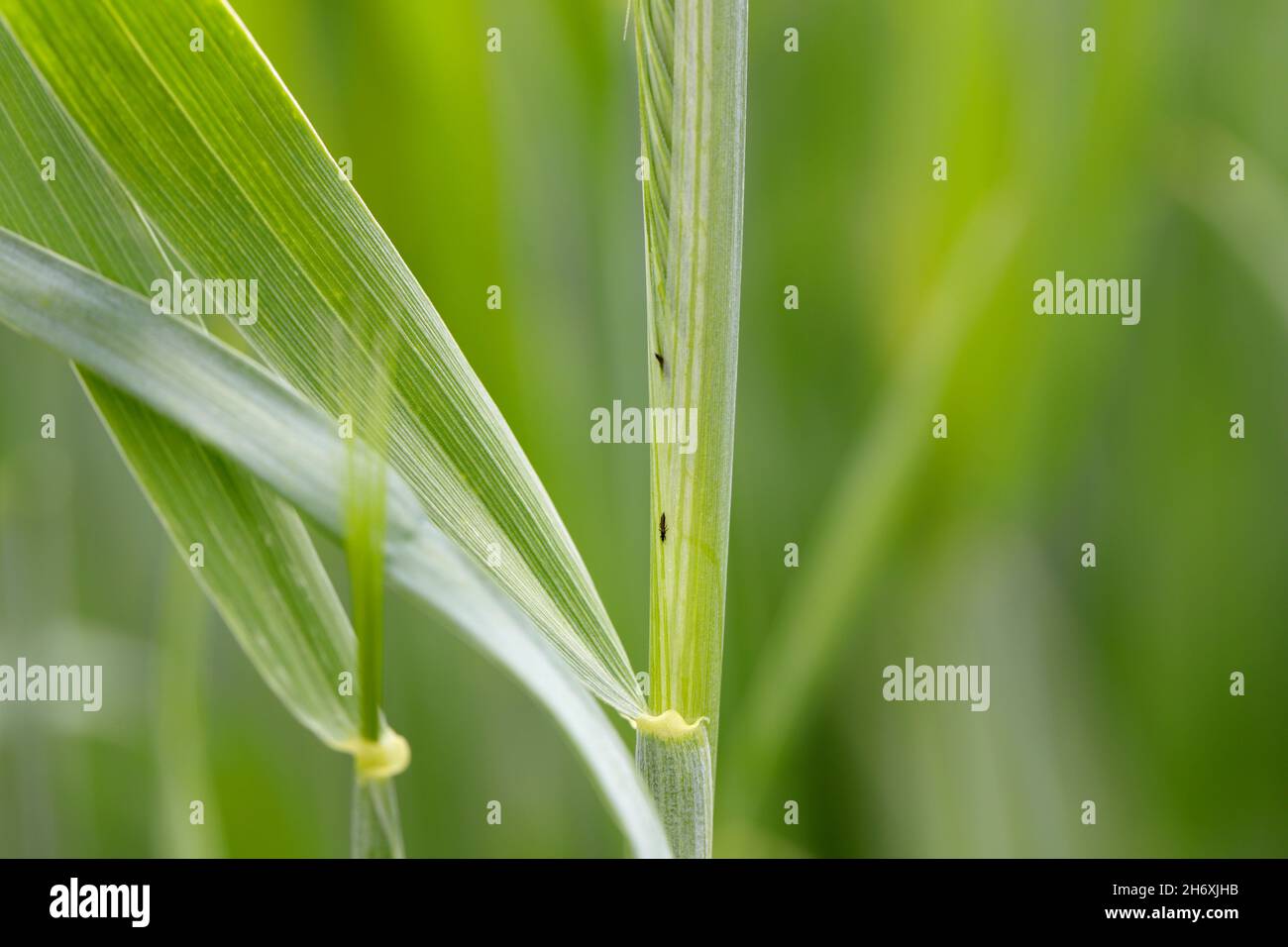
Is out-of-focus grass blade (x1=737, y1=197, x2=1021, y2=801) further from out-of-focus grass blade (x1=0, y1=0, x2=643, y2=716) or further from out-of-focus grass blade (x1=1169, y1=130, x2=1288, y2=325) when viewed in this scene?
out-of-focus grass blade (x1=0, y1=0, x2=643, y2=716)

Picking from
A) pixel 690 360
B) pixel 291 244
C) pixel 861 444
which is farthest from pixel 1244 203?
pixel 291 244

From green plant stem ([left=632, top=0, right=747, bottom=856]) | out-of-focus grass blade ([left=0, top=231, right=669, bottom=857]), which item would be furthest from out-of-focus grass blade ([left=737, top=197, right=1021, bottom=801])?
out-of-focus grass blade ([left=0, top=231, right=669, bottom=857])

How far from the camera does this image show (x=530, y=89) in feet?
3.87

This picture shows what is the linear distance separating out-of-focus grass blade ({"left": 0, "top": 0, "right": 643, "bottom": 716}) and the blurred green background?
1.86 feet

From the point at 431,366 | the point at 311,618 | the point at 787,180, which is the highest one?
the point at 787,180

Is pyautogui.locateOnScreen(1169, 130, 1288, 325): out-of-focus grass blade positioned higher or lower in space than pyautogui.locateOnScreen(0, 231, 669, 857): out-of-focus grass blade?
higher

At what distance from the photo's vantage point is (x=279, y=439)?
1.22ft

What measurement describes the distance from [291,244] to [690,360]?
0.56 feet

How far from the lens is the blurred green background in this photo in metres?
1.07

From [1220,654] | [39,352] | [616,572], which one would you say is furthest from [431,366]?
[1220,654]

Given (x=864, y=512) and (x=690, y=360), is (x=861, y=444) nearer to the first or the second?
(x=864, y=512)

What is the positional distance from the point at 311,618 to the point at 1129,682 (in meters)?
1.05
